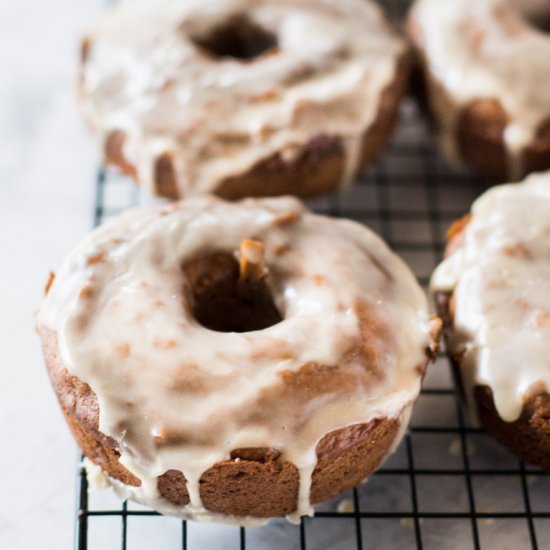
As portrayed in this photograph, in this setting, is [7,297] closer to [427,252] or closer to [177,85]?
[177,85]

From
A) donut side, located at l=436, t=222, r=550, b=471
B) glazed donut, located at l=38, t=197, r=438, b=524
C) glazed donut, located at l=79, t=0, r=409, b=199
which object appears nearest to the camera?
glazed donut, located at l=38, t=197, r=438, b=524

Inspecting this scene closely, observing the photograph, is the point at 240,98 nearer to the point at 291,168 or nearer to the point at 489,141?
the point at 291,168

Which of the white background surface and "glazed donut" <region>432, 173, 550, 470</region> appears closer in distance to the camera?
"glazed donut" <region>432, 173, 550, 470</region>

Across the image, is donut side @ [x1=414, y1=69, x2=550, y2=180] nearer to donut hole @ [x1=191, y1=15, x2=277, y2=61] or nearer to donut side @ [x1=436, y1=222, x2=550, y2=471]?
donut hole @ [x1=191, y1=15, x2=277, y2=61]

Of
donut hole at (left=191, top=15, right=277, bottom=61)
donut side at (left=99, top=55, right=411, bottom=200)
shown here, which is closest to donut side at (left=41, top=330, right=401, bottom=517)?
donut side at (left=99, top=55, right=411, bottom=200)

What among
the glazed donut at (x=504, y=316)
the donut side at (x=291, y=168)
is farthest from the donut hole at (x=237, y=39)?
the glazed donut at (x=504, y=316)
